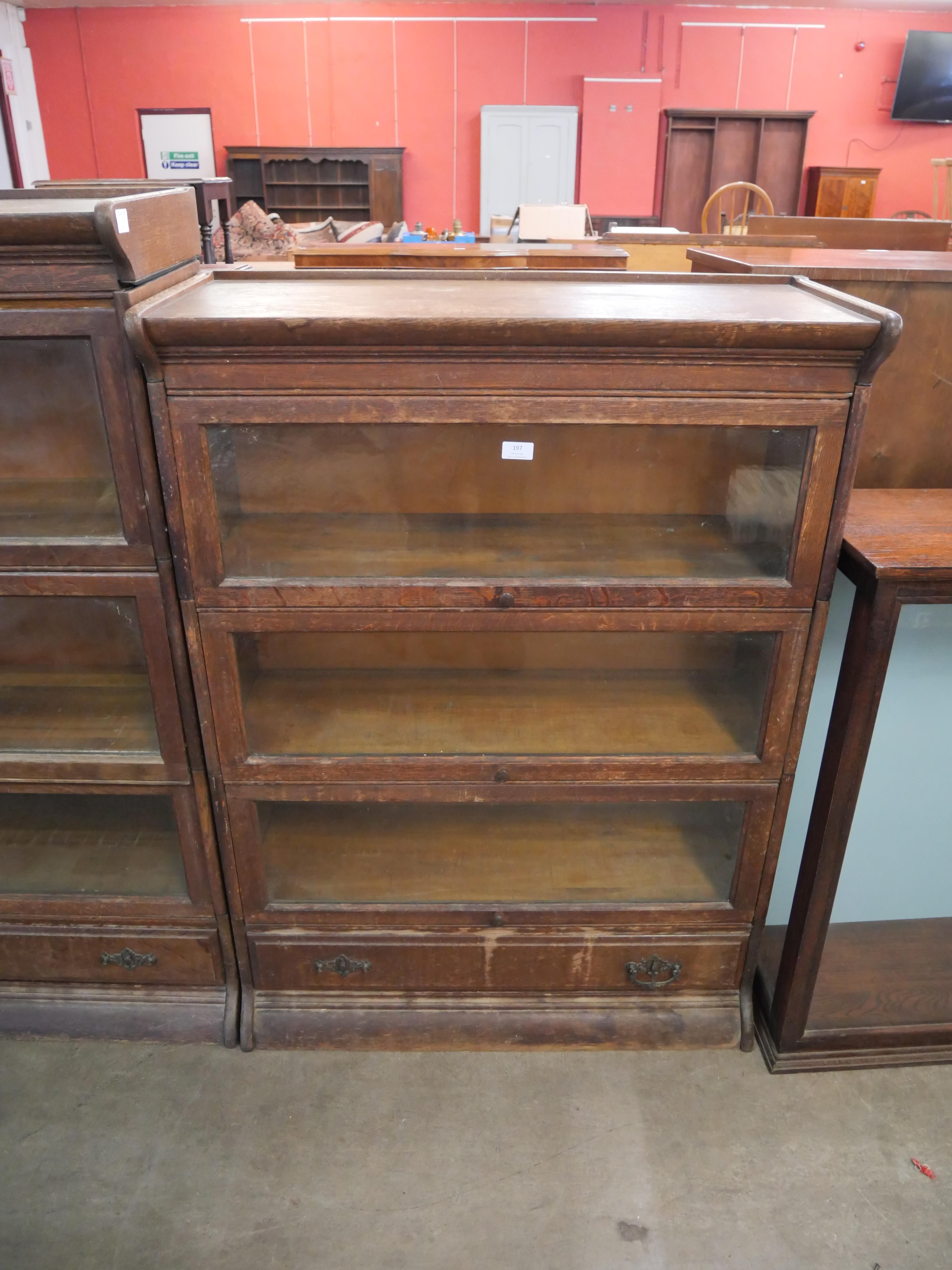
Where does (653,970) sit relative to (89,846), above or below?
below

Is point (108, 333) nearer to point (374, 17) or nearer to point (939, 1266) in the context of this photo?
point (939, 1266)

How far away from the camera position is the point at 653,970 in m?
1.61

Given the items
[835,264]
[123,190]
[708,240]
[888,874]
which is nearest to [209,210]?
[123,190]

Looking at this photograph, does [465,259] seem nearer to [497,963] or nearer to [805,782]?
[805,782]

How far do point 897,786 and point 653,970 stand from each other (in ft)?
2.10

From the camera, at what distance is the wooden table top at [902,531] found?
48.2 inches

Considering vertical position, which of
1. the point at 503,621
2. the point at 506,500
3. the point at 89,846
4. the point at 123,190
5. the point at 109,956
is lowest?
the point at 109,956

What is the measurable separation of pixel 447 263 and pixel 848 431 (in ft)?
3.76

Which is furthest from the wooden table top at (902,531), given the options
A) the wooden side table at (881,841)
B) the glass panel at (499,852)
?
the glass panel at (499,852)

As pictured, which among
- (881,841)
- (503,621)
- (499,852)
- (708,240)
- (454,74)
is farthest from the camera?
(454,74)

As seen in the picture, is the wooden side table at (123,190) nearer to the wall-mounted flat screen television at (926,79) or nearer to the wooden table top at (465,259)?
the wooden table top at (465,259)

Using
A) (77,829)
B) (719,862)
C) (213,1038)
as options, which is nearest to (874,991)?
(719,862)

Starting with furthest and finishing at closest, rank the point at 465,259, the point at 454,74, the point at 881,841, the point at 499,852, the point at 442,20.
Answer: the point at 454,74 → the point at 442,20 → the point at 465,259 → the point at 881,841 → the point at 499,852

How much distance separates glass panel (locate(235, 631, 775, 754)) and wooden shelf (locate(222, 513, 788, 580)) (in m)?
0.14
